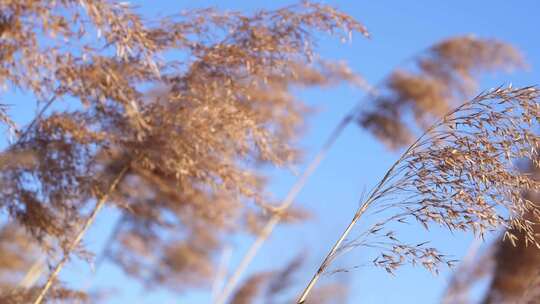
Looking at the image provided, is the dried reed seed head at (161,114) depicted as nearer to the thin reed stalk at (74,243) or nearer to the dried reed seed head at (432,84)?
the thin reed stalk at (74,243)

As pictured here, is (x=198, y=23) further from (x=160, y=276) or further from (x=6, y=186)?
(x=160, y=276)

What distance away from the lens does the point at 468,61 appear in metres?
6.71

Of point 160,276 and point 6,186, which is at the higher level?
point 160,276

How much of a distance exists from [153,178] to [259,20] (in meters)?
1.75

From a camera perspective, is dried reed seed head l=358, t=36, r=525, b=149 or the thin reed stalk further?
dried reed seed head l=358, t=36, r=525, b=149

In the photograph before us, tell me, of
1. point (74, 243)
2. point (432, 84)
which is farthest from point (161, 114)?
point (432, 84)

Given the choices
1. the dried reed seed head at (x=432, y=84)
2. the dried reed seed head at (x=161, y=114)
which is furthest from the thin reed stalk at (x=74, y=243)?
the dried reed seed head at (x=432, y=84)

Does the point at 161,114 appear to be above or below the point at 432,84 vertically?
below

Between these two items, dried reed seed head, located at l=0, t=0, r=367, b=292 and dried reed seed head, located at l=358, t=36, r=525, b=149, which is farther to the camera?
dried reed seed head, located at l=358, t=36, r=525, b=149

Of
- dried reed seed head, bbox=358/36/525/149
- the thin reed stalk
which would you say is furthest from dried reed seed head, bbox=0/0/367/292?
dried reed seed head, bbox=358/36/525/149

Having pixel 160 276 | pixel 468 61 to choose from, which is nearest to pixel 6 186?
pixel 468 61

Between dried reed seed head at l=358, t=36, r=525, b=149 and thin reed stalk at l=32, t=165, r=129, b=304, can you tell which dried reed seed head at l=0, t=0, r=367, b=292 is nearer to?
thin reed stalk at l=32, t=165, r=129, b=304

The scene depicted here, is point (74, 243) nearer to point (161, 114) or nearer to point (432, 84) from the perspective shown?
point (161, 114)

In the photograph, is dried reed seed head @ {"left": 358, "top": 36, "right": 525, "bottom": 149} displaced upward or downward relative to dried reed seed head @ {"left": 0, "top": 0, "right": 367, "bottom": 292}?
upward
